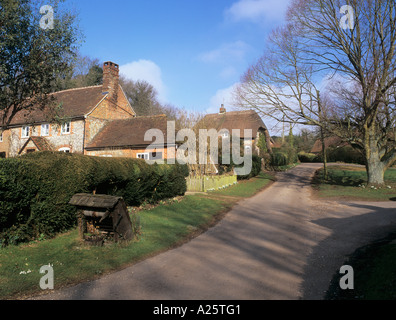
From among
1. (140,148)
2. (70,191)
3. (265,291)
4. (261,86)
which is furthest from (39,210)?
(261,86)

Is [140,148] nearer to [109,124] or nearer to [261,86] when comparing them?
[109,124]

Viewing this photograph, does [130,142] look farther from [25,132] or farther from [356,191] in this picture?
[356,191]

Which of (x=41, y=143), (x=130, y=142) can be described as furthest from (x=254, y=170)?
(x=41, y=143)

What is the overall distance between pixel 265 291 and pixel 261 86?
785 inches

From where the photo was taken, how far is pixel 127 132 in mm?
25766

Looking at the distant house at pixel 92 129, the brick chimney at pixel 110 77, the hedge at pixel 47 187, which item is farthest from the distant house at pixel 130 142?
the hedge at pixel 47 187

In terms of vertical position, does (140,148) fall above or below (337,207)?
above

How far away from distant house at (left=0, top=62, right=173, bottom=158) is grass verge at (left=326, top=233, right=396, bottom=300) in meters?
18.2

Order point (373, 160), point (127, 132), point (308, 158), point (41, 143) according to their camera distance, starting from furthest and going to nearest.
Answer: point (308, 158) → point (41, 143) → point (127, 132) → point (373, 160)

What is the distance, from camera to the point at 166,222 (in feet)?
32.7

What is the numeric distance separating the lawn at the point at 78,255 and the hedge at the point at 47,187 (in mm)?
414

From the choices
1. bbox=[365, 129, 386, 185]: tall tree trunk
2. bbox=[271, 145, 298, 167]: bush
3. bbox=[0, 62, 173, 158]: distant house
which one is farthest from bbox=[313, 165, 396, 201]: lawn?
bbox=[271, 145, 298, 167]: bush

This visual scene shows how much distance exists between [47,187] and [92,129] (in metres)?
20.3

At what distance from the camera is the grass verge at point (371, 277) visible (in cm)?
413
